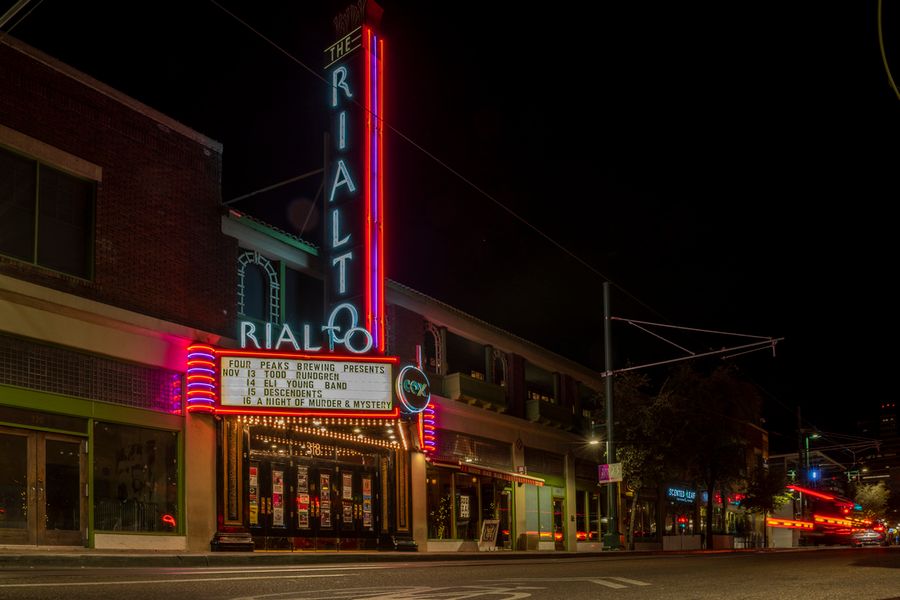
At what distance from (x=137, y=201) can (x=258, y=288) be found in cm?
416

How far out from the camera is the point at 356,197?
76.4 feet

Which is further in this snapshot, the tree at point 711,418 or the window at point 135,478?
the tree at point 711,418

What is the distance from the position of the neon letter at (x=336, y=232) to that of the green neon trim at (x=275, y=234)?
2.19ft

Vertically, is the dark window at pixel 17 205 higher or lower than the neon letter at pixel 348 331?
higher

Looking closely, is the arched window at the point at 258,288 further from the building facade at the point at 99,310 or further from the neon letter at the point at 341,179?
the neon letter at the point at 341,179

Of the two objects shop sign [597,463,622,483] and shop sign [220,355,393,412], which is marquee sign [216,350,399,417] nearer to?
shop sign [220,355,393,412]

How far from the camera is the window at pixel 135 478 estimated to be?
18.0 metres

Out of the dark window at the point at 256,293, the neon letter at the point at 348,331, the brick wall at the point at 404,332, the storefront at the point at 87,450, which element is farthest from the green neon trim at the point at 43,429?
the brick wall at the point at 404,332

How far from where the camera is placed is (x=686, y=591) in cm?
990

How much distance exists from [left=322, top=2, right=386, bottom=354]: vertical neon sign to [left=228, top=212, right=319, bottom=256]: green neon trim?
524 millimetres

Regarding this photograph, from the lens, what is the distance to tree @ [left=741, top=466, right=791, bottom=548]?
153ft

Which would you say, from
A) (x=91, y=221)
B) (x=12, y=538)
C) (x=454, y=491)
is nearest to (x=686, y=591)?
(x=12, y=538)

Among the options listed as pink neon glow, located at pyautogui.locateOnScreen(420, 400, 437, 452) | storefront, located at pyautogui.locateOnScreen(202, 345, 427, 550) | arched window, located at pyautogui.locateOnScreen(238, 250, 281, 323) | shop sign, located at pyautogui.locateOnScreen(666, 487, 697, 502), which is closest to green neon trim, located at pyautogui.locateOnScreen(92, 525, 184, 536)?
storefront, located at pyautogui.locateOnScreen(202, 345, 427, 550)

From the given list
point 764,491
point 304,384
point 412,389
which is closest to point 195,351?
point 304,384
